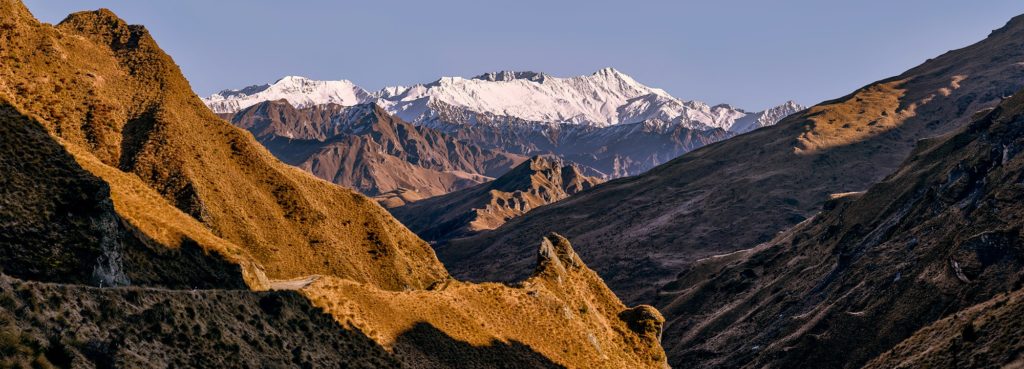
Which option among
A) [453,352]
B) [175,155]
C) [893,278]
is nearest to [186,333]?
[453,352]

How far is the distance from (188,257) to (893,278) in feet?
277

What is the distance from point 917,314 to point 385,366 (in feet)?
202

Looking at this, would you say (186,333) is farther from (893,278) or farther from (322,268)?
(893,278)

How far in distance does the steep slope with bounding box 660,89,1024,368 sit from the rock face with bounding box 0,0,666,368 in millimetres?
26151

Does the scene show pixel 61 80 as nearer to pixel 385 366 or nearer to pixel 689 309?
pixel 385 366

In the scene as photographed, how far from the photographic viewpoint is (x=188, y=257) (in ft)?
214

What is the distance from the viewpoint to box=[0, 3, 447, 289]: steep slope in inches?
3260

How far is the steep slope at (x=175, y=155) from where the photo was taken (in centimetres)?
8281

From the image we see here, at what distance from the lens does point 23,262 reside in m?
41.9

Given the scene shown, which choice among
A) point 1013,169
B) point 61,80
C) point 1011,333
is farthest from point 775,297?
point 61,80

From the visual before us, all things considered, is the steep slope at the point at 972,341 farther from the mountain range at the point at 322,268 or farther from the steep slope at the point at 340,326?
the steep slope at the point at 340,326

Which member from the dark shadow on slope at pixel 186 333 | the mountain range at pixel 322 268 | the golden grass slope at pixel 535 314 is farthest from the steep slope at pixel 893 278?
the dark shadow on slope at pixel 186 333

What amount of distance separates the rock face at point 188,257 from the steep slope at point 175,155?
280 mm

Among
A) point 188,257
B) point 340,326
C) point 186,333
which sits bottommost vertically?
point 340,326
